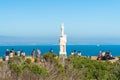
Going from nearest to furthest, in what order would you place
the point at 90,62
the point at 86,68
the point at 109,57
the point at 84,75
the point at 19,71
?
the point at 19,71, the point at 84,75, the point at 86,68, the point at 90,62, the point at 109,57

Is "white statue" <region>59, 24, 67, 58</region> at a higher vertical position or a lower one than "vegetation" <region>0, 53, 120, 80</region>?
higher

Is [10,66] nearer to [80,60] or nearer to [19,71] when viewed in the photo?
[19,71]

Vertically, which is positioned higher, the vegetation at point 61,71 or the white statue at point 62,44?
the white statue at point 62,44

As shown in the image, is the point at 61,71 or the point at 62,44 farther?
the point at 62,44

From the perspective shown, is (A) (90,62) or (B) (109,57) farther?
(B) (109,57)

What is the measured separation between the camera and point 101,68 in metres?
31.0

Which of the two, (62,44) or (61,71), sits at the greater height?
(62,44)

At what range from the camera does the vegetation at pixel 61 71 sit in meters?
24.1

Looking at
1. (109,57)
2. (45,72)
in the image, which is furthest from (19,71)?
(109,57)

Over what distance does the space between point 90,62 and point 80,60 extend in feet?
2.58

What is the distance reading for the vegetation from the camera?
79.0ft

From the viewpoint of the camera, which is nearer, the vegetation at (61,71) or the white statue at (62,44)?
the vegetation at (61,71)

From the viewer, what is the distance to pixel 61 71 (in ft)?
92.6

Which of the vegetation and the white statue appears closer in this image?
the vegetation
